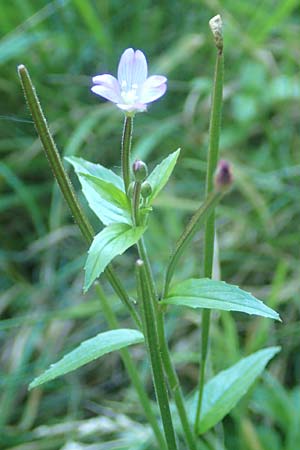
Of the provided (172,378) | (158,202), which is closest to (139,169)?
(172,378)

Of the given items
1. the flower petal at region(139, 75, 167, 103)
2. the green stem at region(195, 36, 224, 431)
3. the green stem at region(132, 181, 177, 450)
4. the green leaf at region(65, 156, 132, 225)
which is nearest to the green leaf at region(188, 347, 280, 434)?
the green stem at region(195, 36, 224, 431)

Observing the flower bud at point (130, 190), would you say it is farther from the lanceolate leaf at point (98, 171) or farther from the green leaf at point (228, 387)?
the green leaf at point (228, 387)

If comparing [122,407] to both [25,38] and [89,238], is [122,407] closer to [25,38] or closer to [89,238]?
[89,238]

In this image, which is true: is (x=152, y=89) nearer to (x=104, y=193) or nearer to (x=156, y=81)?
(x=156, y=81)

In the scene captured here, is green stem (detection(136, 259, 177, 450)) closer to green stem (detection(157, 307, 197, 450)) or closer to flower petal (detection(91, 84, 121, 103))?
green stem (detection(157, 307, 197, 450))

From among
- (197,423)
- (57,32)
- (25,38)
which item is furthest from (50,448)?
(57,32)
